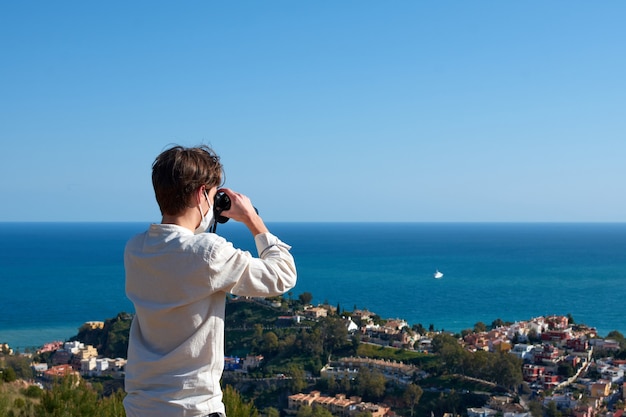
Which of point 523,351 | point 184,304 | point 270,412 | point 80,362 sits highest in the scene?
point 184,304

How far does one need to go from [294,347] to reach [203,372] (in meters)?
21.9

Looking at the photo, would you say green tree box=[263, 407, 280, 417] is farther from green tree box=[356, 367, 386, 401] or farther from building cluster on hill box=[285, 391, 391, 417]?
green tree box=[356, 367, 386, 401]

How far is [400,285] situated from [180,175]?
47737 mm

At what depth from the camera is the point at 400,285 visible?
48.0 metres

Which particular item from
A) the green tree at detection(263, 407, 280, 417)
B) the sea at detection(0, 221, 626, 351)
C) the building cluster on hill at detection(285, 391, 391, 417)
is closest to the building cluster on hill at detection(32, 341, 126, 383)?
the sea at detection(0, 221, 626, 351)

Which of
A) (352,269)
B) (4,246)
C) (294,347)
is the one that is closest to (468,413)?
(294,347)

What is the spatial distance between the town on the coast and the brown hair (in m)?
13.3

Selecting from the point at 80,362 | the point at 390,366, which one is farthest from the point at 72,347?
the point at 390,366

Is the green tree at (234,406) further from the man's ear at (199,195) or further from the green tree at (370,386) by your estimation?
the green tree at (370,386)

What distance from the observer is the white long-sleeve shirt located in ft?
3.47

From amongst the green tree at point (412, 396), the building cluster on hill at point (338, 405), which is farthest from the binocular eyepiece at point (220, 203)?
the green tree at point (412, 396)

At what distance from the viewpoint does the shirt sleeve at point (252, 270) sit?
3.44 feet

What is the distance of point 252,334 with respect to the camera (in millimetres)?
25062

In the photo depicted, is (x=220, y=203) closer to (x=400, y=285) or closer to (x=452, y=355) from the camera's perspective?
(x=452, y=355)
